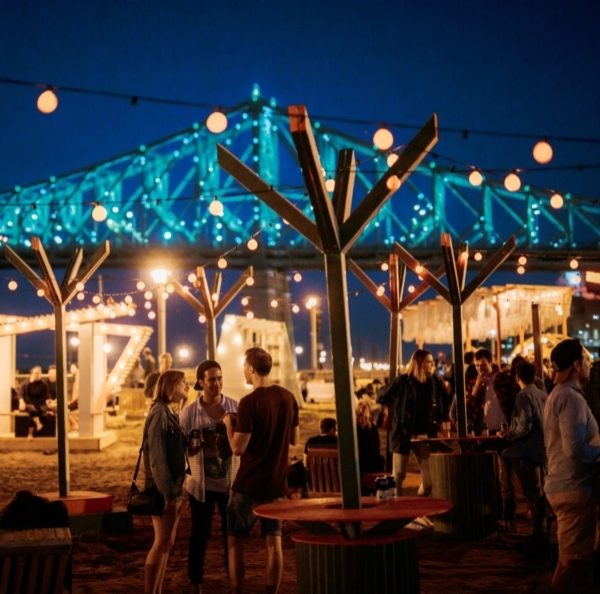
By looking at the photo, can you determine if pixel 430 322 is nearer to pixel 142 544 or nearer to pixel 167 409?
pixel 142 544

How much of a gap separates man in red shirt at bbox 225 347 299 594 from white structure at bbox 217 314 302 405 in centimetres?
1354

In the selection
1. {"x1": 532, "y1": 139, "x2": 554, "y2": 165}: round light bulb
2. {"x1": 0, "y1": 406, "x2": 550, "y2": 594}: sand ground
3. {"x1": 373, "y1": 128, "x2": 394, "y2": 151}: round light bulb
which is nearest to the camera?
{"x1": 0, "y1": 406, "x2": 550, "y2": 594}: sand ground

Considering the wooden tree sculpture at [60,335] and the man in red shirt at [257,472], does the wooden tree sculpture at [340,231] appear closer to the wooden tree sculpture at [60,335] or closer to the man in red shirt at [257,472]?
the man in red shirt at [257,472]

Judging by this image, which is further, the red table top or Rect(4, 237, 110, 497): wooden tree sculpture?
Rect(4, 237, 110, 497): wooden tree sculpture

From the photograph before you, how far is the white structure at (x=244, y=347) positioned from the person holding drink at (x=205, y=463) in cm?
1303

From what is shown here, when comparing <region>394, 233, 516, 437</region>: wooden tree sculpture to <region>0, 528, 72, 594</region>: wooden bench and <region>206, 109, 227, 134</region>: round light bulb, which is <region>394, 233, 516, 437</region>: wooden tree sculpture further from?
<region>0, 528, 72, 594</region>: wooden bench

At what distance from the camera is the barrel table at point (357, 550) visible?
14.2 feet

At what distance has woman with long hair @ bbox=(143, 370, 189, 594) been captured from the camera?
540 centimetres

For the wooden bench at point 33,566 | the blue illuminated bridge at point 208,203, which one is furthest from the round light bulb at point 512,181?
the blue illuminated bridge at point 208,203

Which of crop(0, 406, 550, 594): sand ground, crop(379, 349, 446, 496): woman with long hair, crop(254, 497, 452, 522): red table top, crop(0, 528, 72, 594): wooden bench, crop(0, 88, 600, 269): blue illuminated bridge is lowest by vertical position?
crop(0, 406, 550, 594): sand ground

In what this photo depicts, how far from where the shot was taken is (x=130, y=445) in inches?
676

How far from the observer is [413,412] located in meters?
8.09

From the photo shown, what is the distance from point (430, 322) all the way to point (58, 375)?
747 inches

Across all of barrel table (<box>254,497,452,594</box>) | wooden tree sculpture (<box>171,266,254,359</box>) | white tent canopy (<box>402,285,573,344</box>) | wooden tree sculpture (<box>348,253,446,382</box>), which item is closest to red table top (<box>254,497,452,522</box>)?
barrel table (<box>254,497,452,594</box>)
